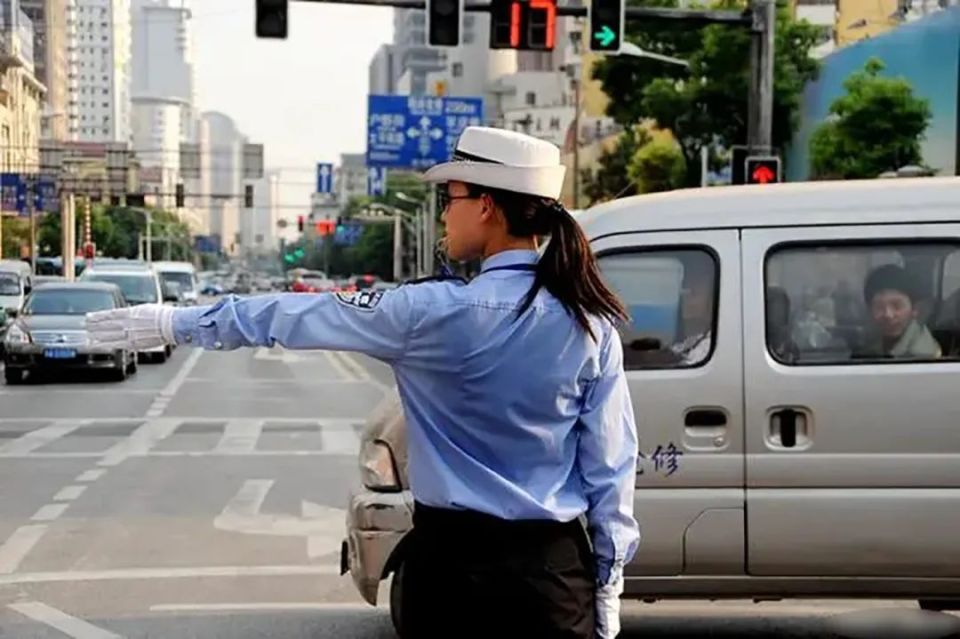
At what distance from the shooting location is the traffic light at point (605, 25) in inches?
741

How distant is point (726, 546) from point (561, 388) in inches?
115

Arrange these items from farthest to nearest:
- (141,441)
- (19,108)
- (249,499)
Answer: (19,108), (141,441), (249,499)

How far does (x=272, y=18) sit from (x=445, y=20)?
7.05 ft

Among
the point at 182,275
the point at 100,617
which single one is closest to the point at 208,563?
the point at 100,617

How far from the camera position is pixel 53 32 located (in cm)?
5578

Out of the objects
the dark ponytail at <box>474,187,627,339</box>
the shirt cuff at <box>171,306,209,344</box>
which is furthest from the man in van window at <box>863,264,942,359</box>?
the shirt cuff at <box>171,306,209,344</box>

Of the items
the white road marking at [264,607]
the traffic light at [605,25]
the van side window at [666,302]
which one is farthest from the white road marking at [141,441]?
the van side window at [666,302]

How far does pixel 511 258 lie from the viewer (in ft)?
9.91

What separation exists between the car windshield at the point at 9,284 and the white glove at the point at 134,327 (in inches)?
1380

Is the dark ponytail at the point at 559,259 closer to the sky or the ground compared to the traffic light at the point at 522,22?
closer to the ground

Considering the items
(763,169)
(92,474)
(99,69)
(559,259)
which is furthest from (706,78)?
(99,69)

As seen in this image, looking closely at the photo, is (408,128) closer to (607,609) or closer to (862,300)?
(862,300)

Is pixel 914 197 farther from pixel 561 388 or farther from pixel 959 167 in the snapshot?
pixel 959 167

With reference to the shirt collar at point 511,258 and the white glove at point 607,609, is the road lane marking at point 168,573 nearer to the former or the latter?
the white glove at point 607,609
